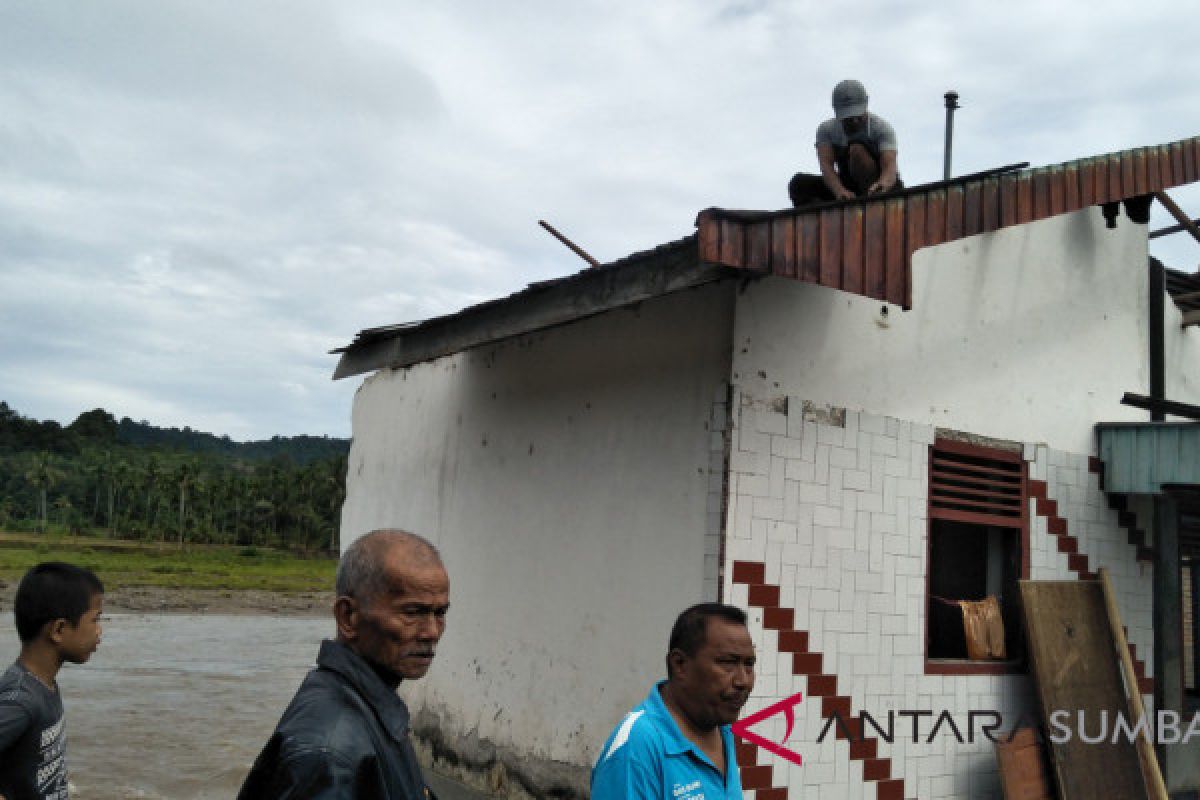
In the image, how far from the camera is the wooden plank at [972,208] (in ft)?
19.2

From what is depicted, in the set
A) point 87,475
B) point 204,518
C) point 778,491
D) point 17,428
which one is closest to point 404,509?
point 778,491

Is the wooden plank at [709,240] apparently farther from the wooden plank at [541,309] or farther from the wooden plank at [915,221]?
the wooden plank at [915,221]

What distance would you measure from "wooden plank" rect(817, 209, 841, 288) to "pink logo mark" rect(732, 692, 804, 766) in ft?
7.30

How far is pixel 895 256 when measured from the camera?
535cm

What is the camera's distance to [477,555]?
7.50 meters

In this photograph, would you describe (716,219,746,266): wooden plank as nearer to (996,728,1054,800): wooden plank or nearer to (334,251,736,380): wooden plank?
(334,251,736,380): wooden plank

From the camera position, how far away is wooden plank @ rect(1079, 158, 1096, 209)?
6.71 meters

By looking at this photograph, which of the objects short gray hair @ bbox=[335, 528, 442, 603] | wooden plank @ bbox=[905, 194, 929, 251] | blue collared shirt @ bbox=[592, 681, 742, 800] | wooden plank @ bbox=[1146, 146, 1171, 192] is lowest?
blue collared shirt @ bbox=[592, 681, 742, 800]

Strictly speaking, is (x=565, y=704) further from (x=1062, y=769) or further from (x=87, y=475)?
(x=87, y=475)

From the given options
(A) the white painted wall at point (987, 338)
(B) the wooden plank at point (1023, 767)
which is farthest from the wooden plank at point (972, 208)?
(B) the wooden plank at point (1023, 767)

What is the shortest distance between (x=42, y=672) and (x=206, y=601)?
128 ft

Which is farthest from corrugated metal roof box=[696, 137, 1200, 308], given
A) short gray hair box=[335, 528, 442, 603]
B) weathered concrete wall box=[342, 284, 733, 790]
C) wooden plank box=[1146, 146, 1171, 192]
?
short gray hair box=[335, 528, 442, 603]

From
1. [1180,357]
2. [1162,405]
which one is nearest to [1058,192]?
[1162,405]

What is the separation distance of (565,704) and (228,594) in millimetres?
39296
